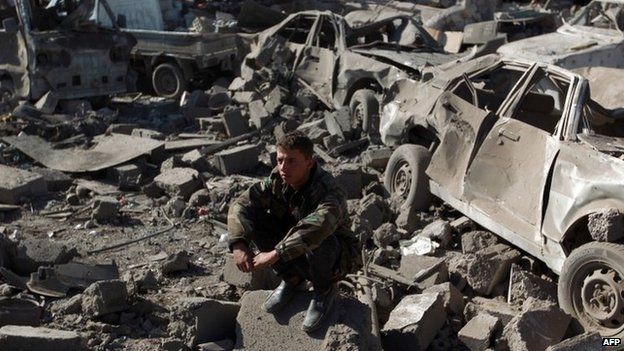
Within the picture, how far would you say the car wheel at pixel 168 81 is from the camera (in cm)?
1464

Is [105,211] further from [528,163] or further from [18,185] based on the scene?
[528,163]

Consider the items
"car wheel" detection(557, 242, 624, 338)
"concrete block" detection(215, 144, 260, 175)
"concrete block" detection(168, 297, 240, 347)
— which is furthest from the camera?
Result: "concrete block" detection(215, 144, 260, 175)

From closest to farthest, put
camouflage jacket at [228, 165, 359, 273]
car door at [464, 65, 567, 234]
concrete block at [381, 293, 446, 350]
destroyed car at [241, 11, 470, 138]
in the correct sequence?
camouflage jacket at [228, 165, 359, 273]
concrete block at [381, 293, 446, 350]
car door at [464, 65, 567, 234]
destroyed car at [241, 11, 470, 138]

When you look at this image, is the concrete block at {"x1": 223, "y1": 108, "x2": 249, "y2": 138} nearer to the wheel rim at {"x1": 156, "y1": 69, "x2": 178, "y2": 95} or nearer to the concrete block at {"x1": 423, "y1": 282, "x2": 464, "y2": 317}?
the wheel rim at {"x1": 156, "y1": 69, "x2": 178, "y2": 95}

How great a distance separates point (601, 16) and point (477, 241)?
22.8 ft

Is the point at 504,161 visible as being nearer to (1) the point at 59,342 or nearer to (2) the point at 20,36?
(1) the point at 59,342

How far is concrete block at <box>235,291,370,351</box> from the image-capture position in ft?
16.5

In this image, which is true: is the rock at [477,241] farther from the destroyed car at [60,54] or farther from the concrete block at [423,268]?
the destroyed car at [60,54]

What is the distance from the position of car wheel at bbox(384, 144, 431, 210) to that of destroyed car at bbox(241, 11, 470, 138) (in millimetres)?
2114

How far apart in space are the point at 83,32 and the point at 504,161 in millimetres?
8539

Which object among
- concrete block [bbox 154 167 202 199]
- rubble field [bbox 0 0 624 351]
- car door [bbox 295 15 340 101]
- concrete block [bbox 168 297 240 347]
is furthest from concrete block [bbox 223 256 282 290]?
car door [bbox 295 15 340 101]

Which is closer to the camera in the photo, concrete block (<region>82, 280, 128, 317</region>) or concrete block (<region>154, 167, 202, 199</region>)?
concrete block (<region>82, 280, 128, 317</region>)

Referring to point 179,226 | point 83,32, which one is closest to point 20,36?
point 83,32

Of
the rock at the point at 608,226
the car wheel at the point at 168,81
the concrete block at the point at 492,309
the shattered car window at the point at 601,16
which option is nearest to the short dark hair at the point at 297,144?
the concrete block at the point at 492,309
